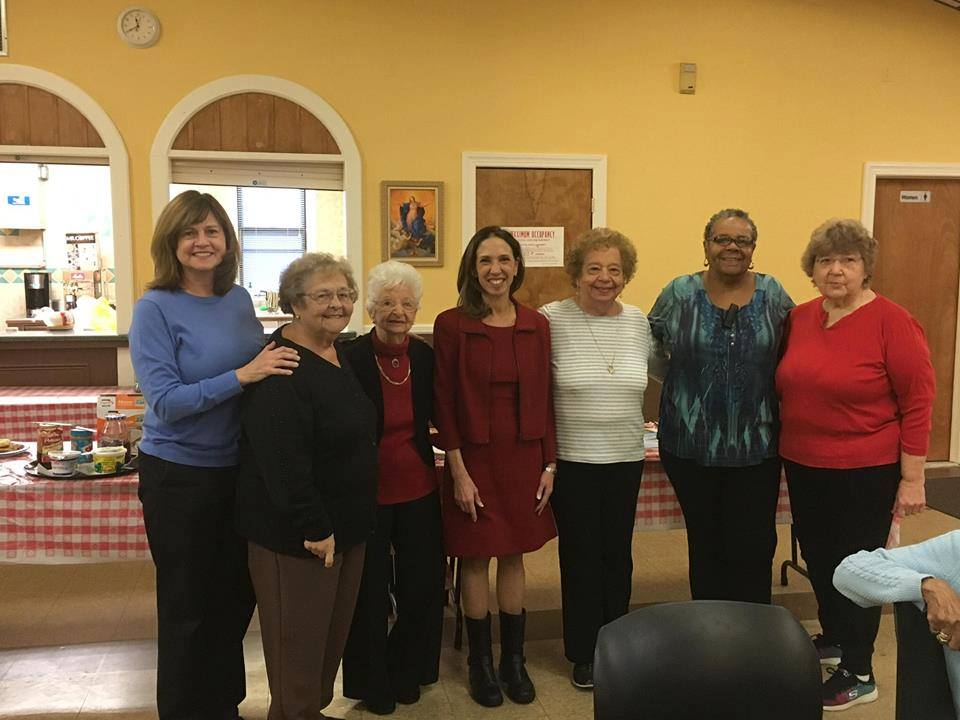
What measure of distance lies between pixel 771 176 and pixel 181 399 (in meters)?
4.17

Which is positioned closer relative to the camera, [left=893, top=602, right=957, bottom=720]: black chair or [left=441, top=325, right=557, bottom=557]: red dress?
[left=893, top=602, right=957, bottom=720]: black chair

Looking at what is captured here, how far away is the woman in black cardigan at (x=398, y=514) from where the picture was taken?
7.23 ft

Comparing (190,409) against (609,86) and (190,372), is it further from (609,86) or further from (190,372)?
(609,86)

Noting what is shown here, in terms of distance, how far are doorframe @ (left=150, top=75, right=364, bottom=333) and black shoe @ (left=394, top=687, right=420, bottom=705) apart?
2.45 m

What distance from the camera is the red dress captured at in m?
2.31

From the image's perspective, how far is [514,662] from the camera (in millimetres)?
2488

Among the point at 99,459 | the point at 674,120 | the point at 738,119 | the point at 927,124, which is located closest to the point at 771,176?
the point at 738,119

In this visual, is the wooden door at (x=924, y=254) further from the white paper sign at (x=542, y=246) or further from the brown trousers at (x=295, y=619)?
the brown trousers at (x=295, y=619)

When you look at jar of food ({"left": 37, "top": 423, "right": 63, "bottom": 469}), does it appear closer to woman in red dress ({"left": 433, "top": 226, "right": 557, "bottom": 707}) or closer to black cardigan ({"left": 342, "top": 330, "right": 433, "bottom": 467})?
black cardigan ({"left": 342, "top": 330, "right": 433, "bottom": 467})

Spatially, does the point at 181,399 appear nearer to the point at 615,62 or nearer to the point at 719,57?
the point at 615,62

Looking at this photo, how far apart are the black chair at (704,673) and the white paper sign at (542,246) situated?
12.2ft

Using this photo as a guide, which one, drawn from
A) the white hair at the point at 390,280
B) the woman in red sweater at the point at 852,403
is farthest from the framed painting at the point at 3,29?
the woman in red sweater at the point at 852,403

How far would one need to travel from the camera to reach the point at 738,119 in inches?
194

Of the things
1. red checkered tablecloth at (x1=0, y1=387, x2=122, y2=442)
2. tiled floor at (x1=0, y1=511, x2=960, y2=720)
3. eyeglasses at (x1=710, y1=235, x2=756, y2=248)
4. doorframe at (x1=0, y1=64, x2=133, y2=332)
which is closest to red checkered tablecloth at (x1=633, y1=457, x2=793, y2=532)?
tiled floor at (x1=0, y1=511, x2=960, y2=720)
